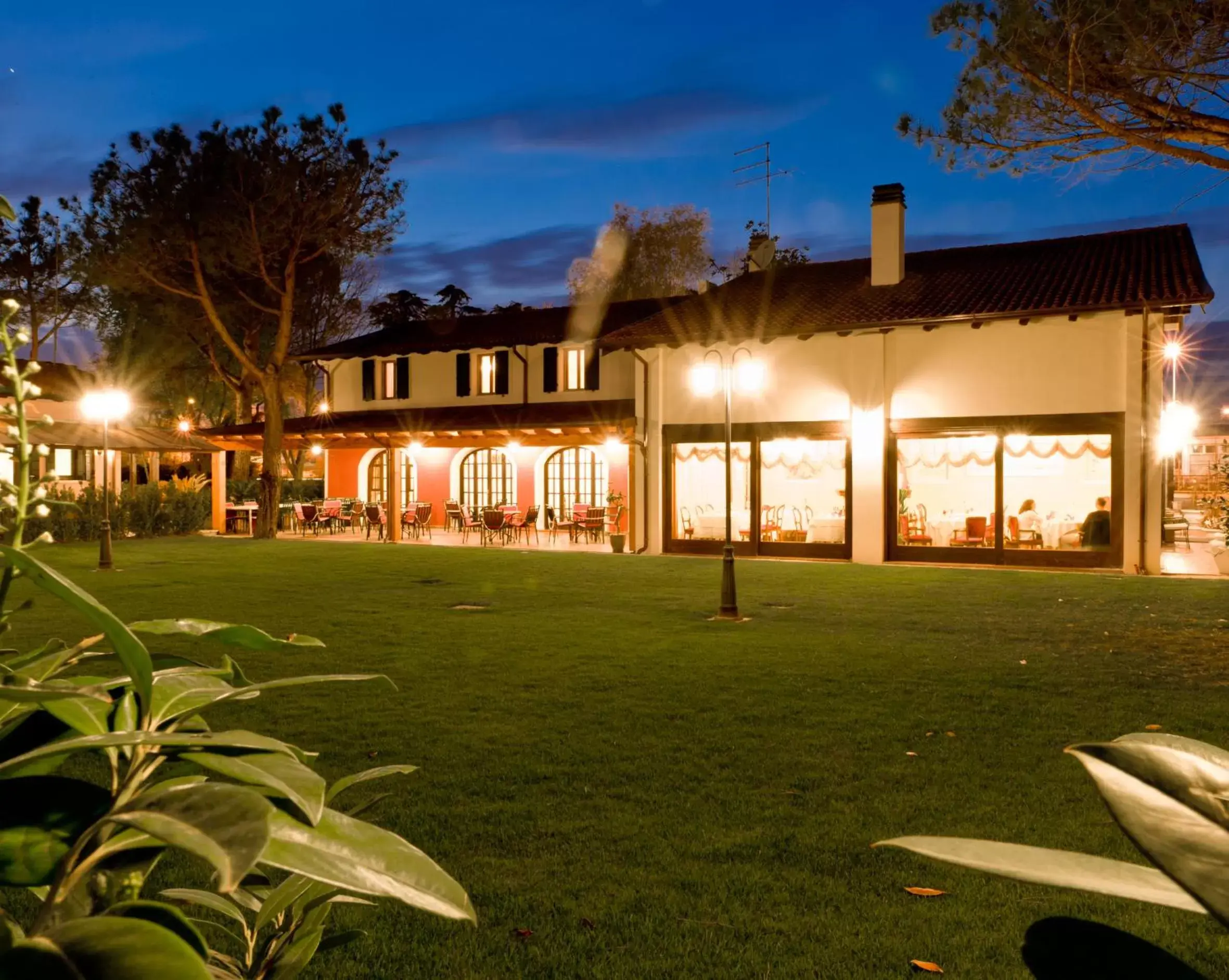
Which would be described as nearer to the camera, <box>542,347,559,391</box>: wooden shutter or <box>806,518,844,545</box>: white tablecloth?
<box>806,518,844,545</box>: white tablecloth

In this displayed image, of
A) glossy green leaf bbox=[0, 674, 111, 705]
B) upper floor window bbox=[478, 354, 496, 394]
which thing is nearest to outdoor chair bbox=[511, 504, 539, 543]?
upper floor window bbox=[478, 354, 496, 394]

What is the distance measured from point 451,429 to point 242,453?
1920 cm

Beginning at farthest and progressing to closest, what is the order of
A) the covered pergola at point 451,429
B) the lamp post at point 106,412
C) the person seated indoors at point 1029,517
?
the covered pergola at point 451,429
the person seated indoors at point 1029,517
the lamp post at point 106,412

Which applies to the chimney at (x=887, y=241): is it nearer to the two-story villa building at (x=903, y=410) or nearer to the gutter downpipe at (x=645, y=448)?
the two-story villa building at (x=903, y=410)

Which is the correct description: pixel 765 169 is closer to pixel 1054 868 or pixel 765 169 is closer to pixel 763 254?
pixel 763 254

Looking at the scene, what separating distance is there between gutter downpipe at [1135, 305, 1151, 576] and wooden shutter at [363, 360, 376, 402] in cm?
1888

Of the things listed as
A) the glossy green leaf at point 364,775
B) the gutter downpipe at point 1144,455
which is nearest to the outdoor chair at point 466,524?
the gutter downpipe at point 1144,455

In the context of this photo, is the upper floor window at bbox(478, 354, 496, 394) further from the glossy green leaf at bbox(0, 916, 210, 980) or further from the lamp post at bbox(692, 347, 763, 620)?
the glossy green leaf at bbox(0, 916, 210, 980)

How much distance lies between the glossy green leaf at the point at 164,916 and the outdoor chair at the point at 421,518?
23417mm

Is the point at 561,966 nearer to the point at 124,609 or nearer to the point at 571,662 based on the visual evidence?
the point at 571,662

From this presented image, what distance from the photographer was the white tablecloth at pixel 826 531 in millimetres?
18422

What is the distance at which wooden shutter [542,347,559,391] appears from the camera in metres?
24.0

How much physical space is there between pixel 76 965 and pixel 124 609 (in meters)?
12.0

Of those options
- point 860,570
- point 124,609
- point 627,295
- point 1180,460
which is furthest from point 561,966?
point 1180,460
